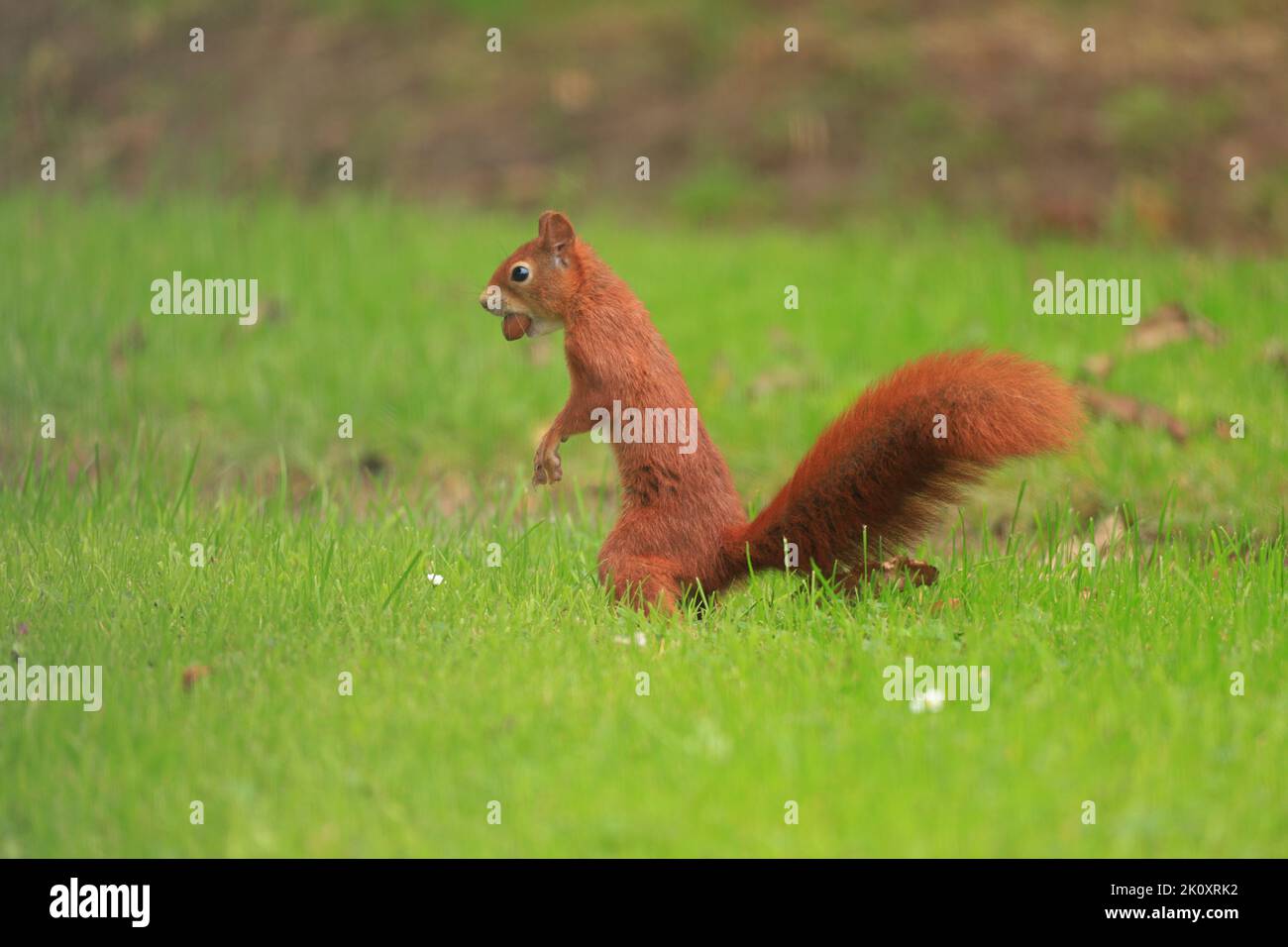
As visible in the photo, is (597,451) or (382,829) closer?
(382,829)

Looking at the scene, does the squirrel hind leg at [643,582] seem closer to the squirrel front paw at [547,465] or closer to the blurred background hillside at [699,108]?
the squirrel front paw at [547,465]

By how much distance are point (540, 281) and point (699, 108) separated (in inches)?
288

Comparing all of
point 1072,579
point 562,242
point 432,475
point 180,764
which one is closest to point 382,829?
point 180,764

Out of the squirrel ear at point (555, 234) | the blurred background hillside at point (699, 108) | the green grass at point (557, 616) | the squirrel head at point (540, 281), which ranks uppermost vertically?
the blurred background hillside at point (699, 108)

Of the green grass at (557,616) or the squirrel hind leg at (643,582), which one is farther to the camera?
the squirrel hind leg at (643,582)

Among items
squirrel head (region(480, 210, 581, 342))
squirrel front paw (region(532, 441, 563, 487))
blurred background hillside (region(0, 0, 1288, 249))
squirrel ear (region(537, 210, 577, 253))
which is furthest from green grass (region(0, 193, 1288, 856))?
blurred background hillside (region(0, 0, 1288, 249))

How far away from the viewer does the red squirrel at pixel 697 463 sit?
3.81 metres

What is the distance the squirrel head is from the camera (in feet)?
13.4

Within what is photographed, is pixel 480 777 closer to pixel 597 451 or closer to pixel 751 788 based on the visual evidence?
pixel 751 788

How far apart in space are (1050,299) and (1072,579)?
130 inches

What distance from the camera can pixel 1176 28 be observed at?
10750 millimetres

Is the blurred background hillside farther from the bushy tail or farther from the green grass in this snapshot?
the bushy tail

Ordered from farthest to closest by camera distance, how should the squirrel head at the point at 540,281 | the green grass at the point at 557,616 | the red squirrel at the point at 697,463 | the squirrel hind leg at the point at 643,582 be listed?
the squirrel head at the point at 540,281
the squirrel hind leg at the point at 643,582
the red squirrel at the point at 697,463
the green grass at the point at 557,616

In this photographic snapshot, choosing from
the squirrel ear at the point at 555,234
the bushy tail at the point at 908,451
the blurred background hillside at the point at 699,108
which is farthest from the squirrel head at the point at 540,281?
the blurred background hillside at the point at 699,108
